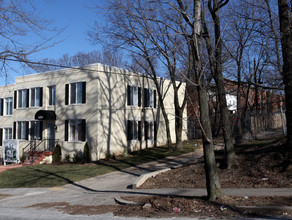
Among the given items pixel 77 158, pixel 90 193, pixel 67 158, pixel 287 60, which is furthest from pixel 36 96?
pixel 287 60

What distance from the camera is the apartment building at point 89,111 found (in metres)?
21.3

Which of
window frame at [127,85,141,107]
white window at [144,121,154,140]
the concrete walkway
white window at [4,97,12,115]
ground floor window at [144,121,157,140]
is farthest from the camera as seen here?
white window at [4,97,12,115]

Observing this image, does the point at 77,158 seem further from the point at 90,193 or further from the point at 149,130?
the point at 90,193

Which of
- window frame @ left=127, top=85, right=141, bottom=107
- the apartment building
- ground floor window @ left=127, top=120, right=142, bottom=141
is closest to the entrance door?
the apartment building

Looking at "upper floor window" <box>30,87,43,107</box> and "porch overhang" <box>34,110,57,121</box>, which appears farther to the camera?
"upper floor window" <box>30,87,43,107</box>

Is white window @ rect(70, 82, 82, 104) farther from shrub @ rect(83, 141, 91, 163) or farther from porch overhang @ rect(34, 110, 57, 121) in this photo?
shrub @ rect(83, 141, 91, 163)

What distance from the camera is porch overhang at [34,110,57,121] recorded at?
72.1ft

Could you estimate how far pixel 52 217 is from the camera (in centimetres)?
816

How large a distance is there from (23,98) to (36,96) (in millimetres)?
1990

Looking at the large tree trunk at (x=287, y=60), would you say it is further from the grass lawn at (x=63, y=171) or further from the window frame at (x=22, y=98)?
the window frame at (x=22, y=98)

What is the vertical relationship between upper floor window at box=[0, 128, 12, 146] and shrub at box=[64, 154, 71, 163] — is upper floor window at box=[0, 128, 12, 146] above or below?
above

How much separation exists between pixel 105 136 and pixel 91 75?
4.70m

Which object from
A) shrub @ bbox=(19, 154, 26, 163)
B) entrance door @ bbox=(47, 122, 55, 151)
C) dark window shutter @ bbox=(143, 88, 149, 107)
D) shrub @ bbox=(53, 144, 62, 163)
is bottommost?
shrub @ bbox=(19, 154, 26, 163)

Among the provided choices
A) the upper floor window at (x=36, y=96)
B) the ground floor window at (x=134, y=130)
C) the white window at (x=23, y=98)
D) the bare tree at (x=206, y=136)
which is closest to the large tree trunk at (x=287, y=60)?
the bare tree at (x=206, y=136)
